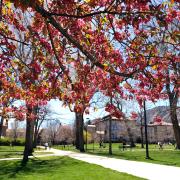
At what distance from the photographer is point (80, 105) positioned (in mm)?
9445

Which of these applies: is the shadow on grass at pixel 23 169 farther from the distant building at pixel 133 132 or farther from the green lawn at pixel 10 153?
the distant building at pixel 133 132

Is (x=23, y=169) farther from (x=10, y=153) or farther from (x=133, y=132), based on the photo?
(x=133, y=132)

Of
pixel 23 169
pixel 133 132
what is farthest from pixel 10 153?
pixel 133 132

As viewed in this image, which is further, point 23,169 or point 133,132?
point 133,132

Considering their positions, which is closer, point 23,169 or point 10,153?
point 23,169

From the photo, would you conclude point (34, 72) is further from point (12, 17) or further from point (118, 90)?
point (118, 90)

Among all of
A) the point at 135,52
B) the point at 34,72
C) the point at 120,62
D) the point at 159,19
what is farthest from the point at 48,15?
the point at 120,62

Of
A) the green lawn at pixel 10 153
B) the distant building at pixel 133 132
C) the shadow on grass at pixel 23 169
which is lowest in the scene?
the shadow on grass at pixel 23 169

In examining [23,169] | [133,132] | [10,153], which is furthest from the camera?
[133,132]

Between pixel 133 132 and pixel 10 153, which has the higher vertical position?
pixel 133 132

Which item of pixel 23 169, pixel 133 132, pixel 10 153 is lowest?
pixel 23 169

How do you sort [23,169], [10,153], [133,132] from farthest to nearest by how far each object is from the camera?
[133,132]
[10,153]
[23,169]

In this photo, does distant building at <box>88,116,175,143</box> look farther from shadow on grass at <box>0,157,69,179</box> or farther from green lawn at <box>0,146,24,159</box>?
shadow on grass at <box>0,157,69,179</box>

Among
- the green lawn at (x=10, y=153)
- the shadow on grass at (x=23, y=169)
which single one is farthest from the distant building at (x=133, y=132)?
the shadow on grass at (x=23, y=169)
